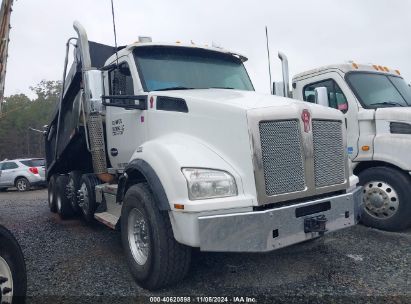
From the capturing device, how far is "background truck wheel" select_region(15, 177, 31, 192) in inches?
627

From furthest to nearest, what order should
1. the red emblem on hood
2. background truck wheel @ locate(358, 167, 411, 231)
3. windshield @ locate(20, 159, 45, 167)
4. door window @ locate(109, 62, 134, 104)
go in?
windshield @ locate(20, 159, 45, 167)
background truck wheel @ locate(358, 167, 411, 231)
door window @ locate(109, 62, 134, 104)
the red emblem on hood

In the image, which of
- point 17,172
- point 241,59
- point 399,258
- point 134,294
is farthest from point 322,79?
point 17,172

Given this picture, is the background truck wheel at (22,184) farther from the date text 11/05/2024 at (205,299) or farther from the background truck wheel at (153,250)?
the date text 11/05/2024 at (205,299)

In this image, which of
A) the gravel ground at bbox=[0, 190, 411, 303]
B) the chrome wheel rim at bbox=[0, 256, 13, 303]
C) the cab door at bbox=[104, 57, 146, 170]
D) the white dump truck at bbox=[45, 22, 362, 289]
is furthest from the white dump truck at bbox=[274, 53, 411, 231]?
the chrome wheel rim at bbox=[0, 256, 13, 303]

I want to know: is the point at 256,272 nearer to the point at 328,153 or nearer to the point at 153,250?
the point at 153,250

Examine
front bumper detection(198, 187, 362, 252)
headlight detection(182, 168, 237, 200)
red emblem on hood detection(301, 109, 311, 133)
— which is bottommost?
front bumper detection(198, 187, 362, 252)

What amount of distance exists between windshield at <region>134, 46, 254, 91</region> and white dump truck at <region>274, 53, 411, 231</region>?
1.04 meters

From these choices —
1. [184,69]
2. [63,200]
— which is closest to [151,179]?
[184,69]

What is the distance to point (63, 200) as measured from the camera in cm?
746

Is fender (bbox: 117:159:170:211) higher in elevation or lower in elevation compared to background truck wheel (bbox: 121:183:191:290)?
higher

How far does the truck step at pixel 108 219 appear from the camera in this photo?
4.53 meters

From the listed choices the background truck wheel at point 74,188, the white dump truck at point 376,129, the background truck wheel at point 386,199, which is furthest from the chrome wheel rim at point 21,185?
the background truck wheel at point 386,199

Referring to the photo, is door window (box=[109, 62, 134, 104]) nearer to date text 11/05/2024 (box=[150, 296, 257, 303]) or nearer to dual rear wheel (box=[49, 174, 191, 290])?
dual rear wheel (box=[49, 174, 191, 290])

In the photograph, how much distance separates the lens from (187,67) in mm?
4855
